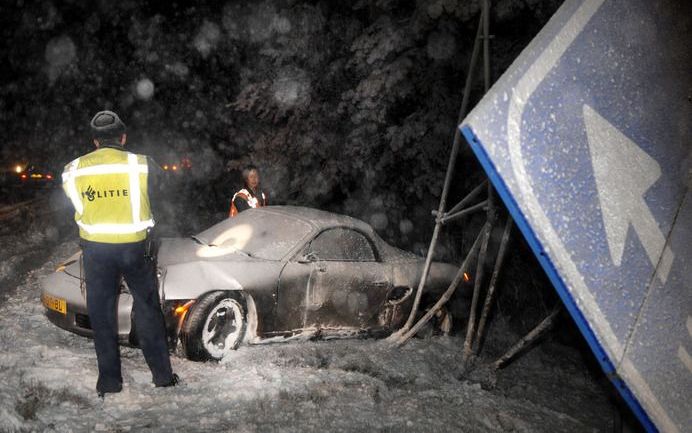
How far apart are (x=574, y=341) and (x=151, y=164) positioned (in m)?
6.80

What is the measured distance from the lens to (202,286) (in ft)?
14.2

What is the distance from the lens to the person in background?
7207mm

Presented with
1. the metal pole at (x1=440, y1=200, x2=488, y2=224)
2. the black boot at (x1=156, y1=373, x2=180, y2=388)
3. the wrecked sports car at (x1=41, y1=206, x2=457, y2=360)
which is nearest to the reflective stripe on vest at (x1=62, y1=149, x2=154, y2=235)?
the wrecked sports car at (x1=41, y1=206, x2=457, y2=360)

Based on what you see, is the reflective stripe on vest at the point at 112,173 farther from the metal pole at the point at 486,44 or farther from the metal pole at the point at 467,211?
the metal pole at the point at 486,44

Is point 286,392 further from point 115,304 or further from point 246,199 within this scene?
point 246,199

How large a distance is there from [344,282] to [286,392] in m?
1.72

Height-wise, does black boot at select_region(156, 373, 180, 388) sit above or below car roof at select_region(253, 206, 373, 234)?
below

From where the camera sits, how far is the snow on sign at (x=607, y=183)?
114 centimetres

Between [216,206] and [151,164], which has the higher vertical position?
[151,164]

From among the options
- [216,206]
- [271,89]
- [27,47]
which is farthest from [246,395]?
[27,47]

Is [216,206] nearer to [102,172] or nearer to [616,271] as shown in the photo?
[102,172]

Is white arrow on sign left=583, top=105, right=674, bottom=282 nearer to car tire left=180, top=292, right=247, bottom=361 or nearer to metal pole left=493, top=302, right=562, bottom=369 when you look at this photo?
metal pole left=493, top=302, right=562, bottom=369

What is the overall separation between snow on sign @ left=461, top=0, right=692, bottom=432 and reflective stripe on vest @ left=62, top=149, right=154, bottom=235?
2.92 metres

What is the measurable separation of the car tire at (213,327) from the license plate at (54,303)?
1064 mm
